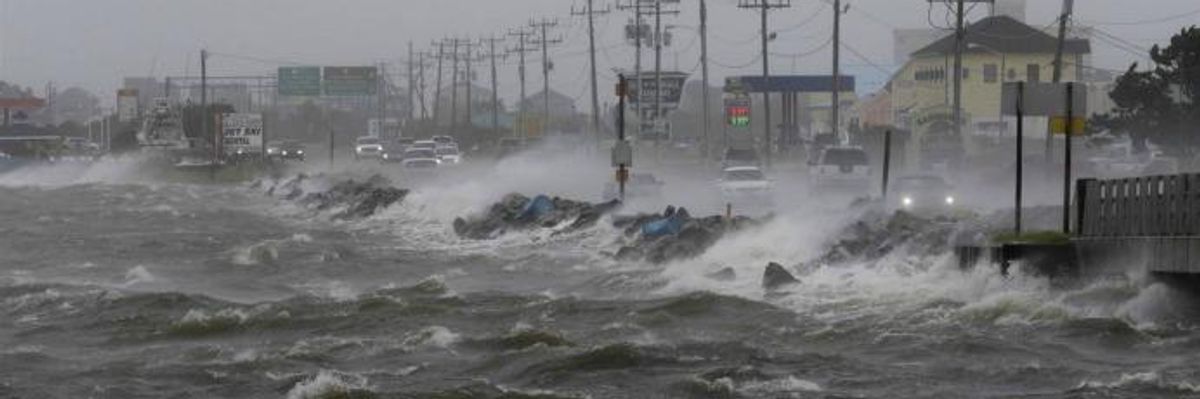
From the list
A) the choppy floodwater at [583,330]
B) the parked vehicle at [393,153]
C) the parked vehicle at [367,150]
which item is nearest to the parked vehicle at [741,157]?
the parked vehicle at [393,153]

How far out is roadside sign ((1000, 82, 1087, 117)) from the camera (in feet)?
84.8

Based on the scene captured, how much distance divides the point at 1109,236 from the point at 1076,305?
2.05 metres

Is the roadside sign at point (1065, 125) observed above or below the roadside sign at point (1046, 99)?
below

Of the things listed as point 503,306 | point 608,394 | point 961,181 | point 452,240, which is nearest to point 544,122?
point 961,181

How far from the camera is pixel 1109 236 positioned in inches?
923

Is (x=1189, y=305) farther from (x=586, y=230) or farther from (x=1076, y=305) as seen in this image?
(x=586, y=230)

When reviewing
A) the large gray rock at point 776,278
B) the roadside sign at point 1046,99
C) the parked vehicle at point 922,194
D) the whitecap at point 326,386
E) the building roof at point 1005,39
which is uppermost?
the building roof at point 1005,39

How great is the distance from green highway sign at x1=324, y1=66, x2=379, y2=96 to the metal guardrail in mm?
102954

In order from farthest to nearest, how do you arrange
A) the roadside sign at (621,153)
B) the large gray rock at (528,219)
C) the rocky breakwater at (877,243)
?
1. the large gray rock at (528,219)
2. the roadside sign at (621,153)
3. the rocky breakwater at (877,243)

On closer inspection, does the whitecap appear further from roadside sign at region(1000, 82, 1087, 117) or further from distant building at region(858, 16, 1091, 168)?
distant building at region(858, 16, 1091, 168)

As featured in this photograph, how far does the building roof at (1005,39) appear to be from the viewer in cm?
10156

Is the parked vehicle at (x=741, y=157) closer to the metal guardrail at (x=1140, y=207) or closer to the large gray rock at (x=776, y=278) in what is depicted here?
the large gray rock at (x=776, y=278)

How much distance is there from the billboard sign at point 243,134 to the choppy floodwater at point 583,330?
71.2 m

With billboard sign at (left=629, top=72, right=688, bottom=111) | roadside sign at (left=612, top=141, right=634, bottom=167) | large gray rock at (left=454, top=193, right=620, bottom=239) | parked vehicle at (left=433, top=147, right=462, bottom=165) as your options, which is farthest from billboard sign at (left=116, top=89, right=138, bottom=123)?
roadside sign at (left=612, top=141, right=634, bottom=167)
